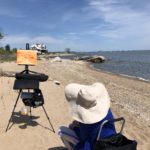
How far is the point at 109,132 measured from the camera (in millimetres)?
5027

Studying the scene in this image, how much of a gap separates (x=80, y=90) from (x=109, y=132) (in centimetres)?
74

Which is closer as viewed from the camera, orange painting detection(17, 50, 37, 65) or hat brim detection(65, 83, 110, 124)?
hat brim detection(65, 83, 110, 124)

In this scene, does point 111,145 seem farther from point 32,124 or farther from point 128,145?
point 32,124

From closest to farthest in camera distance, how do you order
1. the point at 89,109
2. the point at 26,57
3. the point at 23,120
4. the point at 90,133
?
1. the point at 90,133
2. the point at 89,109
3. the point at 26,57
4. the point at 23,120

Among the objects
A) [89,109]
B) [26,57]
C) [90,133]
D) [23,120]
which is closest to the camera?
[90,133]

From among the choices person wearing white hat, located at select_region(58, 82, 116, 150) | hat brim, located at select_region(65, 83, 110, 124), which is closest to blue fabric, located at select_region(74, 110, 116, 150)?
person wearing white hat, located at select_region(58, 82, 116, 150)

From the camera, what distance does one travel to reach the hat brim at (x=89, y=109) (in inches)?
197

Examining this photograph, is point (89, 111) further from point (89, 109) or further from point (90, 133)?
point (90, 133)

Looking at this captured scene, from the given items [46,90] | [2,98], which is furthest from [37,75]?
[46,90]

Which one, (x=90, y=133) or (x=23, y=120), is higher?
(x=90, y=133)

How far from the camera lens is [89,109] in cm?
511

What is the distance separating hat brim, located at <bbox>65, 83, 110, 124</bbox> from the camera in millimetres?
5004

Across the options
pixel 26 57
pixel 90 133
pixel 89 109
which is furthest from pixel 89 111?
pixel 26 57

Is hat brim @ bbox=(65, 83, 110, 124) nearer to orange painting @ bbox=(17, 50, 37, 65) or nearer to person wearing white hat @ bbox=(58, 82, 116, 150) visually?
person wearing white hat @ bbox=(58, 82, 116, 150)
